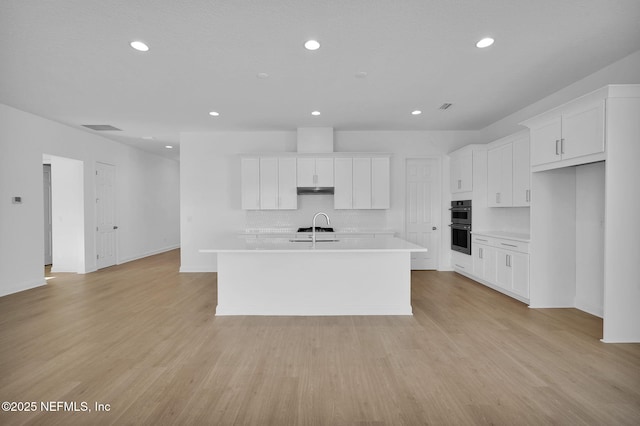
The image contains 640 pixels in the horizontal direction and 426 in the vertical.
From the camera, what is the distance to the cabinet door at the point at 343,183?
20.0 feet

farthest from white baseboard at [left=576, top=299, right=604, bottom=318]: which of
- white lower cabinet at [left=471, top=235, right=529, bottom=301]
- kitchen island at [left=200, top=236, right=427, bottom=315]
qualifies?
kitchen island at [left=200, top=236, right=427, bottom=315]

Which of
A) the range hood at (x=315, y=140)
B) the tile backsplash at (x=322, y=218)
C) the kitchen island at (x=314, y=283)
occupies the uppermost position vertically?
the range hood at (x=315, y=140)

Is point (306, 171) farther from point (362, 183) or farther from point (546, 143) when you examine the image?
point (546, 143)

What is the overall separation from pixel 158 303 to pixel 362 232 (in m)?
3.70

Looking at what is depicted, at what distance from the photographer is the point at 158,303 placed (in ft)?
14.4

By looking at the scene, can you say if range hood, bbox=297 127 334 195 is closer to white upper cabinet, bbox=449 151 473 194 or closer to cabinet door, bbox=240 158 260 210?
cabinet door, bbox=240 158 260 210

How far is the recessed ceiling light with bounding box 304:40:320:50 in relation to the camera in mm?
2994

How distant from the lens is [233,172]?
21.7 feet

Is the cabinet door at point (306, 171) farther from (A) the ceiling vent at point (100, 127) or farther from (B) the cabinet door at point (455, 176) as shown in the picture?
(A) the ceiling vent at point (100, 127)

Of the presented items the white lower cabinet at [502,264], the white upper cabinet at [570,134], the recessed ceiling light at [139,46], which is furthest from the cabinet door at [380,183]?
the recessed ceiling light at [139,46]

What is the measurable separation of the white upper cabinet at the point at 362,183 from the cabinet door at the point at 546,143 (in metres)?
2.57

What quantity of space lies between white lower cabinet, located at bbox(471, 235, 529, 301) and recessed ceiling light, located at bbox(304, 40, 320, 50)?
11.6 feet

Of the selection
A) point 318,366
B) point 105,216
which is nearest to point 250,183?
point 105,216

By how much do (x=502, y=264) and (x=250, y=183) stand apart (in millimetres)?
4519
